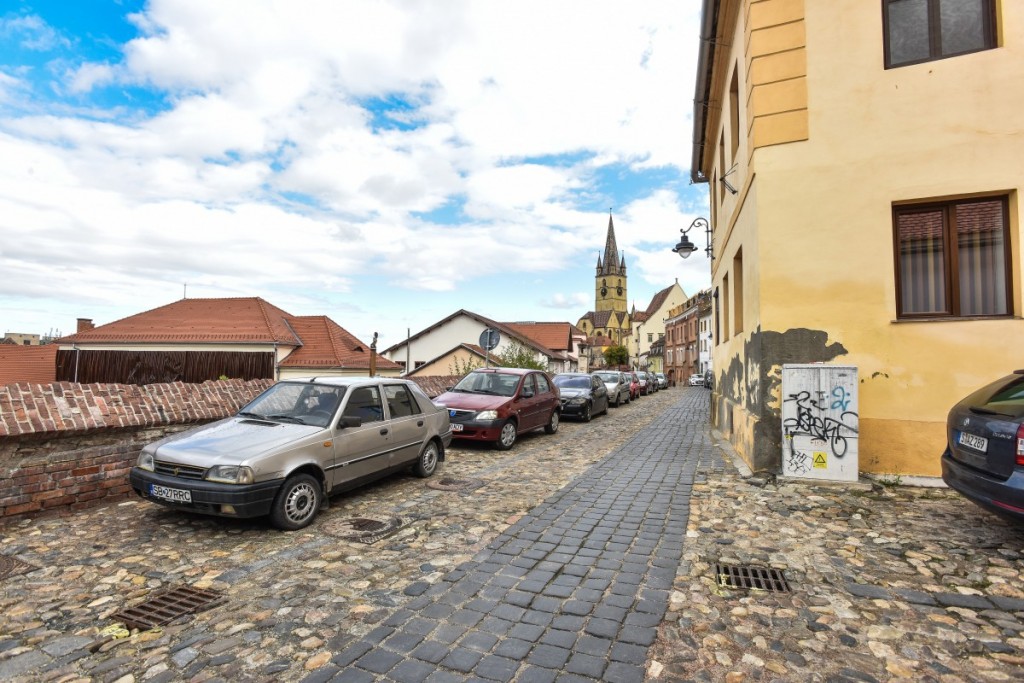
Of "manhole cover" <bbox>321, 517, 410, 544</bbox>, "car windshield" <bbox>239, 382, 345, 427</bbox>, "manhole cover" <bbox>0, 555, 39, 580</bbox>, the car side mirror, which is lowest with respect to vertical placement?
"manhole cover" <bbox>321, 517, 410, 544</bbox>

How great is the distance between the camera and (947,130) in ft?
23.3

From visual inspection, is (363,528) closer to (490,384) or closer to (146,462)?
(146,462)

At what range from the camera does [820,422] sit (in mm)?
7102

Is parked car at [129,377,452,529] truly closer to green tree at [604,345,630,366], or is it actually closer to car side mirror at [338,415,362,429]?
car side mirror at [338,415,362,429]

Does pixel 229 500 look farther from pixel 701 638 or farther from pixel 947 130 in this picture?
pixel 947 130

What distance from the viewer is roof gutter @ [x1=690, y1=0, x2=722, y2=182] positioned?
32.7 ft

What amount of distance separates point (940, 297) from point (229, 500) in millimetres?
8728

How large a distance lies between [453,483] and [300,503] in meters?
2.57

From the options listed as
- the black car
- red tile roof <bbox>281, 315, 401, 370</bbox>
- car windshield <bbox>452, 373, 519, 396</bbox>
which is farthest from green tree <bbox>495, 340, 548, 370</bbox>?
red tile roof <bbox>281, 315, 401, 370</bbox>

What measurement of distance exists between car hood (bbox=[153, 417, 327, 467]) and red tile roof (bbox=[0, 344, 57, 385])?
29.8 meters

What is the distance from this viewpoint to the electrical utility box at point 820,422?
6.98 meters

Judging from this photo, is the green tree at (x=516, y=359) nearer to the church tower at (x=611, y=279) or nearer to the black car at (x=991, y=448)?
the black car at (x=991, y=448)

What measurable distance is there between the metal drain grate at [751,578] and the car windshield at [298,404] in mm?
4239

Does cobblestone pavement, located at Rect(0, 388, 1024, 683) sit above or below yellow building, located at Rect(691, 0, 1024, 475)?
below
